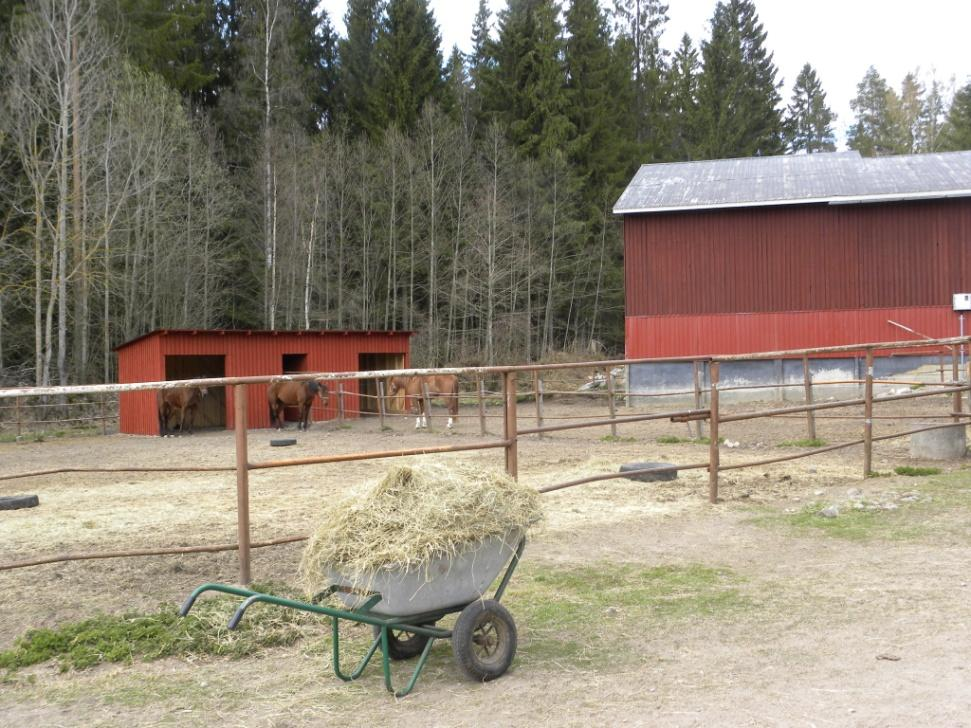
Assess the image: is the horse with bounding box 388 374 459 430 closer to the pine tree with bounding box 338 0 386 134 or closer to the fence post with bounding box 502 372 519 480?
the fence post with bounding box 502 372 519 480

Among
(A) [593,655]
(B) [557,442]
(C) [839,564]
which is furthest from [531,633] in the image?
(B) [557,442]

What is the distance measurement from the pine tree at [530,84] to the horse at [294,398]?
20592 mm

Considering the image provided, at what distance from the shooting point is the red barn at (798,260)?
21.8 metres

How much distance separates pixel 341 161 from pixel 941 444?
29.1 metres

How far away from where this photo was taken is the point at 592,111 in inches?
1545

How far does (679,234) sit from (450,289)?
1478 centimetres

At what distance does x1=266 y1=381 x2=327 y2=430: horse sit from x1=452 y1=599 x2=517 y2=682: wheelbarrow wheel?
15.5 metres

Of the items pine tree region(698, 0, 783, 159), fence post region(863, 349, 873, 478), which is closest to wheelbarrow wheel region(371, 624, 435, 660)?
fence post region(863, 349, 873, 478)

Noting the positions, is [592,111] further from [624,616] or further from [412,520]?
[412,520]

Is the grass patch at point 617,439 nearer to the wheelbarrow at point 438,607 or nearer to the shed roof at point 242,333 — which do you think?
the shed roof at point 242,333

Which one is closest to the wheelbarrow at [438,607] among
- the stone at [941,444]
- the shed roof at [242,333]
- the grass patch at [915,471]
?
the grass patch at [915,471]

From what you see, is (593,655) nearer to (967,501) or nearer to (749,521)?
(749,521)

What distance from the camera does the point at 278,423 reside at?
19.8m

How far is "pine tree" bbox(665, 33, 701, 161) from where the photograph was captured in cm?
4312
